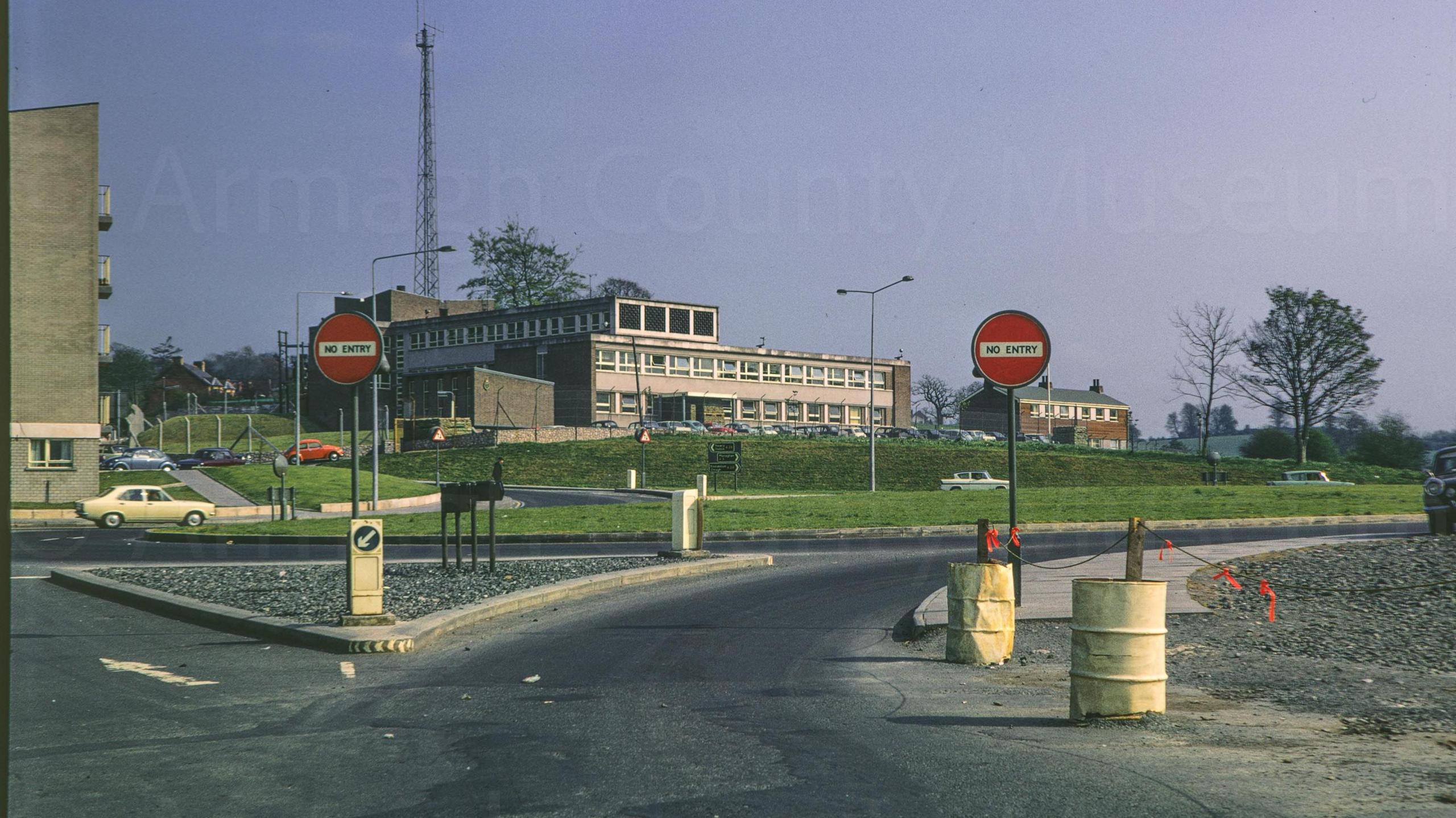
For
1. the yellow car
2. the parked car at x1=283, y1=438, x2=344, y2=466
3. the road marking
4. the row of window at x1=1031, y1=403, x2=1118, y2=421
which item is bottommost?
the yellow car

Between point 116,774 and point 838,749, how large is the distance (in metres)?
3.68

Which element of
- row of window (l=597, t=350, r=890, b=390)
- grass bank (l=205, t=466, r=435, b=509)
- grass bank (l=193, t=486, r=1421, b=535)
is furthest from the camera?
row of window (l=597, t=350, r=890, b=390)

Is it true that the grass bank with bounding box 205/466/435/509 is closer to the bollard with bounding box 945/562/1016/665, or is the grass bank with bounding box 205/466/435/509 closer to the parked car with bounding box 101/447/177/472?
the parked car with bounding box 101/447/177/472

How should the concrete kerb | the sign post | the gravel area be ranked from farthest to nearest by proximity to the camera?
the gravel area
the sign post
the concrete kerb

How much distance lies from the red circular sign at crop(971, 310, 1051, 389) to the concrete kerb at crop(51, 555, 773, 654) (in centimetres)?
590

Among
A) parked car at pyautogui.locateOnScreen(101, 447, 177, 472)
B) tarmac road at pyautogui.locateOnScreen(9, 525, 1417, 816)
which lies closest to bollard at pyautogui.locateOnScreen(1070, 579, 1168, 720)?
tarmac road at pyautogui.locateOnScreen(9, 525, 1417, 816)

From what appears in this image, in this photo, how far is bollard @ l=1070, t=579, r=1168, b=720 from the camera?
6848 millimetres

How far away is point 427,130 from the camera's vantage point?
9594cm

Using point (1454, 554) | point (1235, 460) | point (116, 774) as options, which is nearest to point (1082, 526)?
point (1454, 554)

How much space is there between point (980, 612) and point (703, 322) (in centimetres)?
9056

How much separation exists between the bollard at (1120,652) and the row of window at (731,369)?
245 ft

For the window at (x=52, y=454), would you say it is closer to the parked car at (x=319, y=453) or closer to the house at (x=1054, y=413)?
the parked car at (x=319, y=453)

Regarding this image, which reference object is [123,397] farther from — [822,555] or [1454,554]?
[1454,554]

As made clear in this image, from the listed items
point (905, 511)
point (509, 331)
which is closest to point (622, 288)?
point (509, 331)
